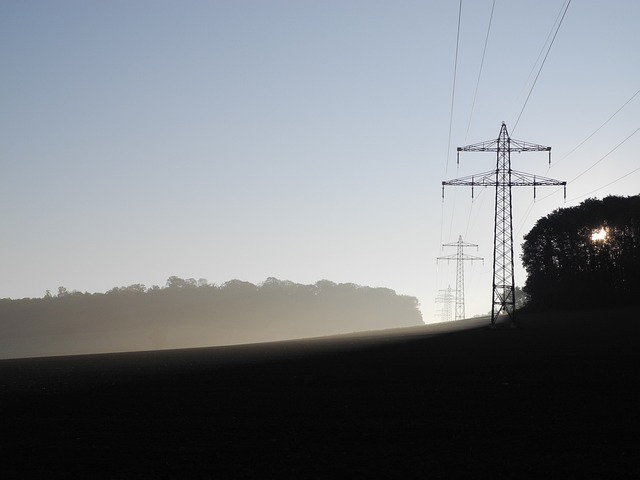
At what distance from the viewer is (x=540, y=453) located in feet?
36.6

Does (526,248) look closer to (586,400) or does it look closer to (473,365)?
(473,365)

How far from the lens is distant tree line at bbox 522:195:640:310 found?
301ft

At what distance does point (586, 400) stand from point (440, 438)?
583 cm

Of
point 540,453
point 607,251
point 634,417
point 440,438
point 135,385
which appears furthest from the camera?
point 607,251

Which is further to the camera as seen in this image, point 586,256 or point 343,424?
point 586,256

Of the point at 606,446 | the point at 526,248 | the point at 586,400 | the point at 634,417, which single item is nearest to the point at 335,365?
the point at 586,400

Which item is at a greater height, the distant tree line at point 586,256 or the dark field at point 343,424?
the distant tree line at point 586,256

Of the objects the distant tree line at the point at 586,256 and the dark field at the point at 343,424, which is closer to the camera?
the dark field at the point at 343,424

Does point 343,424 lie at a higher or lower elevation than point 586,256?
lower

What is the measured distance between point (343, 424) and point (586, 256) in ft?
303

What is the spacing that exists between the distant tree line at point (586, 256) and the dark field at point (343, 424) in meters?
69.3

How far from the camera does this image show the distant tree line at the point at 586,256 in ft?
301

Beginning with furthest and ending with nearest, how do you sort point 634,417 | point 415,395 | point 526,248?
point 526,248 < point 415,395 < point 634,417

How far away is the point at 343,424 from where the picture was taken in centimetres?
1443
